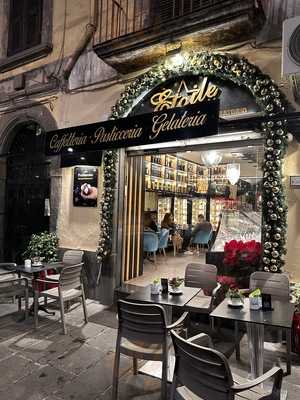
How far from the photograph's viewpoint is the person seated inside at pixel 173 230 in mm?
8133

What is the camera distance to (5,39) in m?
7.69

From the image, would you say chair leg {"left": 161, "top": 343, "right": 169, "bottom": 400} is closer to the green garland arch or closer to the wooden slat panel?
the green garland arch

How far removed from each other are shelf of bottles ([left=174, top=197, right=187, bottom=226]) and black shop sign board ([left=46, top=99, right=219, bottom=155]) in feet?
12.5

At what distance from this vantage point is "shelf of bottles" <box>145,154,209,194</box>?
23.6ft

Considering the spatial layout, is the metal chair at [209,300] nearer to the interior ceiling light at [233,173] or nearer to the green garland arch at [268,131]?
the green garland arch at [268,131]

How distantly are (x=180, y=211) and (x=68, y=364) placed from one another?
531 centimetres

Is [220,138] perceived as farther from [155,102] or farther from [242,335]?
[242,335]

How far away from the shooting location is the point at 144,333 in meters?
2.62

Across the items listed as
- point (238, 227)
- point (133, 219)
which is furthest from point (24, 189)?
point (238, 227)

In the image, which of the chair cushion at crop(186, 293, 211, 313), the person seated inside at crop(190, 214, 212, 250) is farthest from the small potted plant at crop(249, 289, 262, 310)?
the person seated inside at crop(190, 214, 212, 250)

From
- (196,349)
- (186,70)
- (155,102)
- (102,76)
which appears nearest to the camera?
(196,349)

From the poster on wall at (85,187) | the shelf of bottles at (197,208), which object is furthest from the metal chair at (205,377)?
the shelf of bottles at (197,208)

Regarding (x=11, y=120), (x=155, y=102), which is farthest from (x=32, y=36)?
(x=155, y=102)

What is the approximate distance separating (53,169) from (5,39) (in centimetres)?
385
